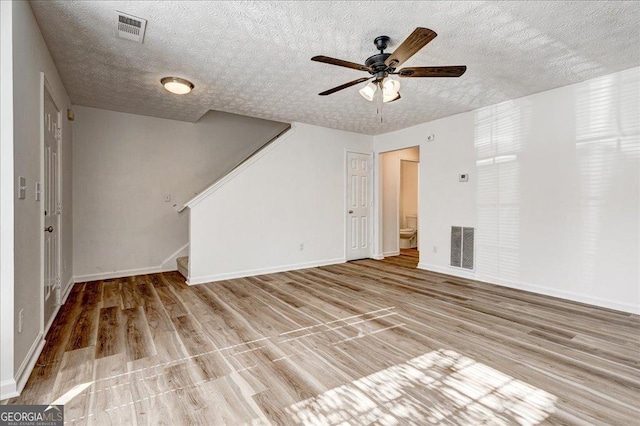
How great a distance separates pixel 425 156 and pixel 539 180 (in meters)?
1.79

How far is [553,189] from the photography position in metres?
3.71

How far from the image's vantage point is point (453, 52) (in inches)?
109

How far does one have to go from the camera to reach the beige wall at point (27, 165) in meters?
1.86

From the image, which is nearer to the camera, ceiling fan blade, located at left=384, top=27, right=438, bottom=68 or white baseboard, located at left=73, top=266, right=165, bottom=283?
ceiling fan blade, located at left=384, top=27, right=438, bottom=68

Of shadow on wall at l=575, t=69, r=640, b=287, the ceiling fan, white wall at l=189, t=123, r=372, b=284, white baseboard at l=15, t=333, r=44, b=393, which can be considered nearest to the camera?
white baseboard at l=15, t=333, r=44, b=393

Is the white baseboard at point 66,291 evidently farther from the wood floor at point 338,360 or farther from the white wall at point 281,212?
the white wall at point 281,212

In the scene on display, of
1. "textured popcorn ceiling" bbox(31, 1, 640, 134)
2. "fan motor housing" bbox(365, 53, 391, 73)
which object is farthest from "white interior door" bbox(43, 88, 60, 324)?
"fan motor housing" bbox(365, 53, 391, 73)

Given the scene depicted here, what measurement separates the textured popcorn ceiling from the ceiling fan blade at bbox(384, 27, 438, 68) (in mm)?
271

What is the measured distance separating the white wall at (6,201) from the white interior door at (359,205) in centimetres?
484

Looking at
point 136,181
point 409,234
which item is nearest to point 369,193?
point 409,234

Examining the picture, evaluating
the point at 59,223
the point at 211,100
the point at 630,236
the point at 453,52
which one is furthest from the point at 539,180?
the point at 59,223

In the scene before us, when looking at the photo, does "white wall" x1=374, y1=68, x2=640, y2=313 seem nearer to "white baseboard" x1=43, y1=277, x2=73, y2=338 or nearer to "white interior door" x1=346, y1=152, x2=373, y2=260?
"white interior door" x1=346, y1=152, x2=373, y2=260

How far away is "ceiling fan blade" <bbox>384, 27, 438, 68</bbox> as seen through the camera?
1899 millimetres

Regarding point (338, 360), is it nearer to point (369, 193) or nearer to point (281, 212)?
point (281, 212)
